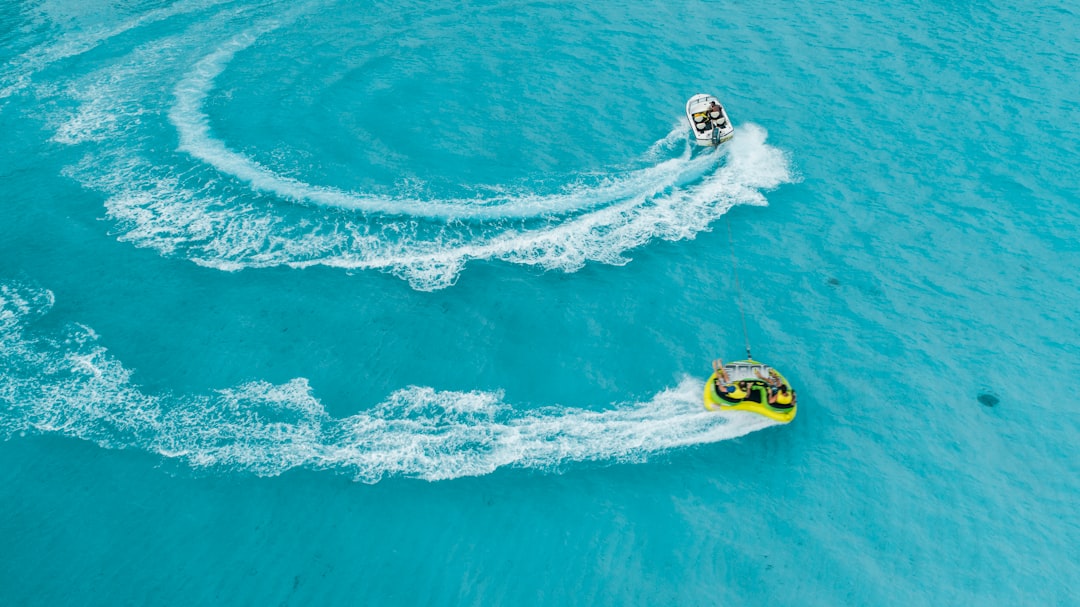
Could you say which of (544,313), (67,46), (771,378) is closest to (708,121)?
(544,313)

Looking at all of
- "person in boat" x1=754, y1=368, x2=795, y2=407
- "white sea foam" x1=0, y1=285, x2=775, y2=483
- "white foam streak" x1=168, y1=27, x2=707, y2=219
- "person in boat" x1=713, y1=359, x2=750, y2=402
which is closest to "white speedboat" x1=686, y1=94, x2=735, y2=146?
"white foam streak" x1=168, y1=27, x2=707, y2=219

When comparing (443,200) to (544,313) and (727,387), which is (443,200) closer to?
(544,313)

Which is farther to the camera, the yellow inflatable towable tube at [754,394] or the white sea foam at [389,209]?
the white sea foam at [389,209]

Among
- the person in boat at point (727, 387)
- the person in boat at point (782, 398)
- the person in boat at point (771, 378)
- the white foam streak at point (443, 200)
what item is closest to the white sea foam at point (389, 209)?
the white foam streak at point (443, 200)

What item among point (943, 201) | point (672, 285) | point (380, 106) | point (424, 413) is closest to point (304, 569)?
point (424, 413)

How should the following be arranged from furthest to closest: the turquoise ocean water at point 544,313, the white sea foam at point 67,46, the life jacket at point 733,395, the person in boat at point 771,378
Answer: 1. the white sea foam at point 67,46
2. the person in boat at point 771,378
3. the life jacket at point 733,395
4. the turquoise ocean water at point 544,313

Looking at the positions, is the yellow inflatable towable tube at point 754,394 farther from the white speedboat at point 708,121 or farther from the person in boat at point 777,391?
the white speedboat at point 708,121

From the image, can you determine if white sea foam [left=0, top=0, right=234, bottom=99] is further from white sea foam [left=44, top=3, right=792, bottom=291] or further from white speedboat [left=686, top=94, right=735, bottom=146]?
white speedboat [left=686, top=94, right=735, bottom=146]
